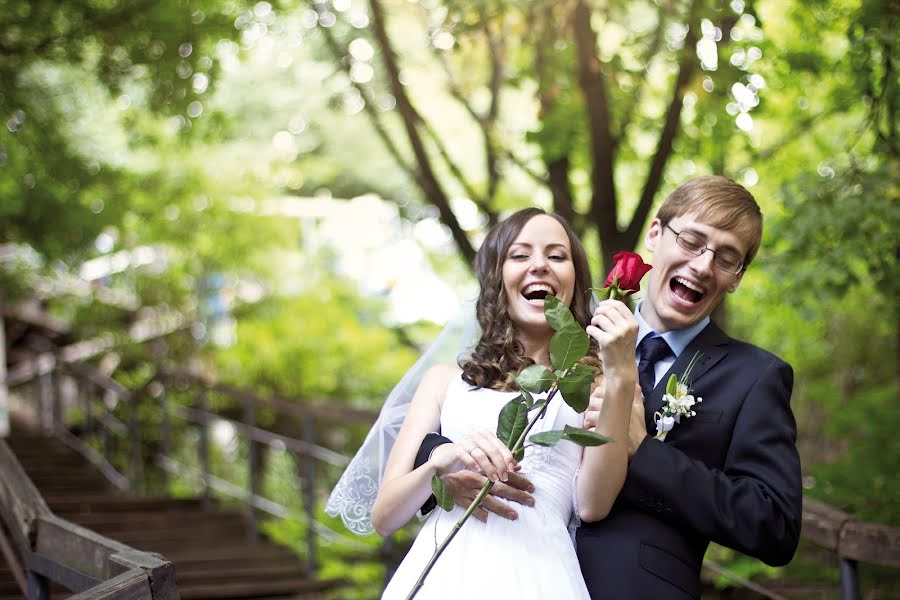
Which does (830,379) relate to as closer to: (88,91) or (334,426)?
(334,426)

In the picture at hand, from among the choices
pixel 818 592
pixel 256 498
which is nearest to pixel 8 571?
pixel 256 498

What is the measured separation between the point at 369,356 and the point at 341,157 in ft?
27.9

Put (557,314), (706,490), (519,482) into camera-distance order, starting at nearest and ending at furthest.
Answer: (557,314), (706,490), (519,482)

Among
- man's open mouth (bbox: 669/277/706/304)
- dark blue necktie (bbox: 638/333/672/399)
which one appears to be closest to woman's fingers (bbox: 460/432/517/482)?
dark blue necktie (bbox: 638/333/672/399)

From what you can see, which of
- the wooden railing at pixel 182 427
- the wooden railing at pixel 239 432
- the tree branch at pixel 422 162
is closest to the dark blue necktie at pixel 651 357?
the wooden railing at pixel 239 432

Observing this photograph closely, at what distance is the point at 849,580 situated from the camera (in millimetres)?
2908

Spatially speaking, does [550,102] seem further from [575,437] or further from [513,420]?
[575,437]

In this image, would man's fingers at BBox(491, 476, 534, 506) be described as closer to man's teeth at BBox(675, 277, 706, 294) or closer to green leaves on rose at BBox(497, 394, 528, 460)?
green leaves on rose at BBox(497, 394, 528, 460)

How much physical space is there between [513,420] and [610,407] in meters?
0.21

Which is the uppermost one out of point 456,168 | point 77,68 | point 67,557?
point 77,68

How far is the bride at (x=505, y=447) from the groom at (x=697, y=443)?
0.06 m

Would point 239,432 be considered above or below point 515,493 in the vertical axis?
below

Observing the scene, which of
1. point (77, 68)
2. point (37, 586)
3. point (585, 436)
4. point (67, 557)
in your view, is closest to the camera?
point (585, 436)

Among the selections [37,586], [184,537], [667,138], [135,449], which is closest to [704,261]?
[37,586]
